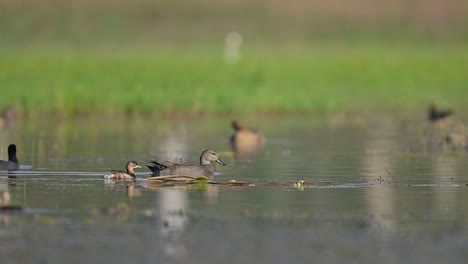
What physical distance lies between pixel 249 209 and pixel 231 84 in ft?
89.8

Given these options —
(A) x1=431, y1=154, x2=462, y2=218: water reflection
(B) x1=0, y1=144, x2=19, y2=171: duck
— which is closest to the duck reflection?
(A) x1=431, y1=154, x2=462, y2=218: water reflection

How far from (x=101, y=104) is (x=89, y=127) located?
3984 millimetres

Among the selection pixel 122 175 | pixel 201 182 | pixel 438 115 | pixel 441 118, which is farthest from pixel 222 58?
pixel 201 182

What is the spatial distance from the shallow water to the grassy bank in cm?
987

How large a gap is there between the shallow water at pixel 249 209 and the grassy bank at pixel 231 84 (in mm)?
9870

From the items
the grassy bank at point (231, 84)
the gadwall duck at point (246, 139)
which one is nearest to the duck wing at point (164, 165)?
the gadwall duck at point (246, 139)

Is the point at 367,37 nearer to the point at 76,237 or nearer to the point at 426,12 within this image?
the point at 426,12

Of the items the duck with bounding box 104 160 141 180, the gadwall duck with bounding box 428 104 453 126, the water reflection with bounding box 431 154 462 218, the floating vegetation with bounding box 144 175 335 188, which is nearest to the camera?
the water reflection with bounding box 431 154 462 218

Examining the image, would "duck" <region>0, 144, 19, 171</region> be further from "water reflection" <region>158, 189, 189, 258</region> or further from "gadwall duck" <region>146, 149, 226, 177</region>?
"water reflection" <region>158, 189, 189, 258</region>

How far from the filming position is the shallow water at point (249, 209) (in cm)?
1114

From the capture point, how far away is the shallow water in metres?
11.1

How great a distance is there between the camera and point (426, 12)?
86.9 meters

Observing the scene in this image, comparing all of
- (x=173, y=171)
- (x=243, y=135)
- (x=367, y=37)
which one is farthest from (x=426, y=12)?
(x=173, y=171)

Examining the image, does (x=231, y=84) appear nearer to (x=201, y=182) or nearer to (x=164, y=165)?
(x=164, y=165)
